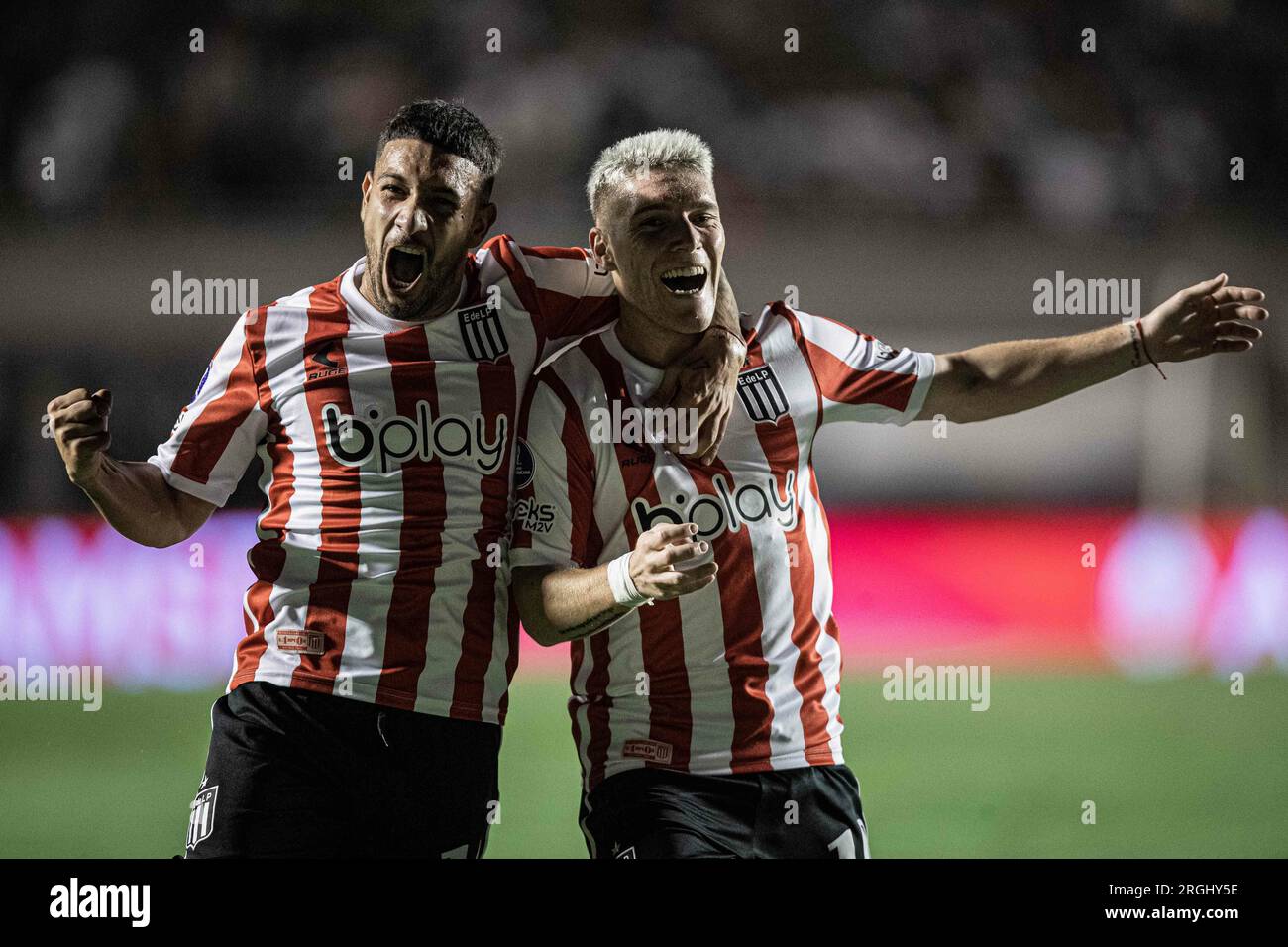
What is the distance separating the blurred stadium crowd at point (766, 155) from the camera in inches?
376

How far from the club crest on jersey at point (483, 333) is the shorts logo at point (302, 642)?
0.75 metres

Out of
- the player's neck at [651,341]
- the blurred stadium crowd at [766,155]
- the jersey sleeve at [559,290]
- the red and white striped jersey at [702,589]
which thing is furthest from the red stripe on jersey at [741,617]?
the blurred stadium crowd at [766,155]

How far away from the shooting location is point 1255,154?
1116 cm

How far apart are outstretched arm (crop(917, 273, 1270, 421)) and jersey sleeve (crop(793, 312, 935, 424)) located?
0.13 feet

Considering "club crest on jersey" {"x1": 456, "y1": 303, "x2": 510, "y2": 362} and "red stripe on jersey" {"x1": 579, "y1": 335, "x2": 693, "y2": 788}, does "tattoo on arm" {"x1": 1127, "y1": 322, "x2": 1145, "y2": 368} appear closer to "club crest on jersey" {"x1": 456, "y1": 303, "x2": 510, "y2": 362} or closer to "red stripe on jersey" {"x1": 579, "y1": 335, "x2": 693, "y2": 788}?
"red stripe on jersey" {"x1": 579, "y1": 335, "x2": 693, "y2": 788}

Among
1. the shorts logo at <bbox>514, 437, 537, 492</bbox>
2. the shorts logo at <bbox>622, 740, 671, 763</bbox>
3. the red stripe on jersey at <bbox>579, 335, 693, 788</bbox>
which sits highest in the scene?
the shorts logo at <bbox>514, 437, 537, 492</bbox>

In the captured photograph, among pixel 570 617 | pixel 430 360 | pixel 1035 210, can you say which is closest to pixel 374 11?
pixel 1035 210

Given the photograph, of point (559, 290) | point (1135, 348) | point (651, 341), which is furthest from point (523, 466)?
point (1135, 348)

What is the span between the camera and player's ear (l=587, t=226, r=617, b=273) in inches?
123

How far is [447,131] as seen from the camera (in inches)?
124

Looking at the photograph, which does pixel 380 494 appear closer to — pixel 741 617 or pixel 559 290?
pixel 559 290

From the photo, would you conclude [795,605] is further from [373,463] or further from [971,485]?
[971,485]

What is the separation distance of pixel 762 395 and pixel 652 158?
1.95 feet

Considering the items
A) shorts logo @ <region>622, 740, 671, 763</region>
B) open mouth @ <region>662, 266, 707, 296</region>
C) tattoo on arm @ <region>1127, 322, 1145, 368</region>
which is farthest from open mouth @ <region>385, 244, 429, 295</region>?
tattoo on arm @ <region>1127, 322, 1145, 368</region>
